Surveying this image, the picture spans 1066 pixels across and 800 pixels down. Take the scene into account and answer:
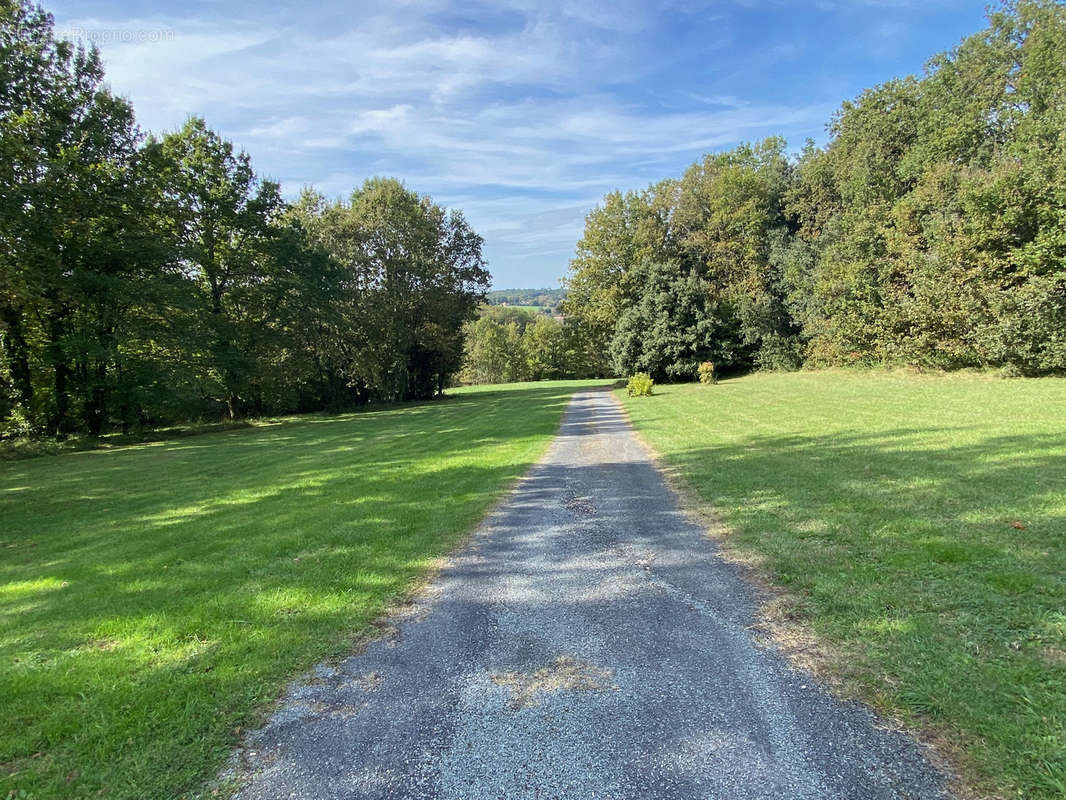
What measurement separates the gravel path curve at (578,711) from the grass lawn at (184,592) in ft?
1.26


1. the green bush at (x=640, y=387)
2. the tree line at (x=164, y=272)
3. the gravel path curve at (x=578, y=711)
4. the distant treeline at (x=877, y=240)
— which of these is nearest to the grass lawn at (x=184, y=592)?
the gravel path curve at (x=578, y=711)

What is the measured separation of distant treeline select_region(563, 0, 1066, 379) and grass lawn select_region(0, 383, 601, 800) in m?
20.9

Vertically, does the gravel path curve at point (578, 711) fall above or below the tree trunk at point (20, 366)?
below

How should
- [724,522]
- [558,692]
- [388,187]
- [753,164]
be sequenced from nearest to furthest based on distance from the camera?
1. [558,692]
2. [724,522]
3. [388,187]
4. [753,164]

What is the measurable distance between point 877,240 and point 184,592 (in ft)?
101

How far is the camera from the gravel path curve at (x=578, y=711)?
199 cm

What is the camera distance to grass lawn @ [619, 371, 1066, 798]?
7.39ft

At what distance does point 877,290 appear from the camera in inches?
961

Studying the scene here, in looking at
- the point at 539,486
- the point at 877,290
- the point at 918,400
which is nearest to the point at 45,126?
the point at 539,486

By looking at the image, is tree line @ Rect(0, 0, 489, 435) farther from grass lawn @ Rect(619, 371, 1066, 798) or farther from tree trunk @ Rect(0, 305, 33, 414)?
grass lawn @ Rect(619, 371, 1066, 798)

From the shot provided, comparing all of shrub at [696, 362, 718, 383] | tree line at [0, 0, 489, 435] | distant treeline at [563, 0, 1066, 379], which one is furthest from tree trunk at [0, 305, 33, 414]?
shrub at [696, 362, 718, 383]

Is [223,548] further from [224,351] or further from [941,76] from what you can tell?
[941,76]

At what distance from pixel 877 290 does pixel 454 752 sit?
29.2 meters

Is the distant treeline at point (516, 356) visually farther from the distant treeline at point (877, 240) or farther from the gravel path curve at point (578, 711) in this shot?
the gravel path curve at point (578, 711)
